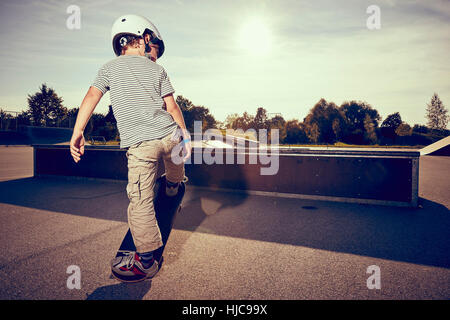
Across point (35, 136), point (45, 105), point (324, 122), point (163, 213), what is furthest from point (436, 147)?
point (45, 105)

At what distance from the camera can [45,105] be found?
60719mm

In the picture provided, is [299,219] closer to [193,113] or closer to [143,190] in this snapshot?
[143,190]

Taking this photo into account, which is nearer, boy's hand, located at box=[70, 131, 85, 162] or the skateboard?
boy's hand, located at box=[70, 131, 85, 162]

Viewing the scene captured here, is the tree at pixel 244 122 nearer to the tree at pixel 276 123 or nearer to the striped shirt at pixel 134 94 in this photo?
the tree at pixel 276 123

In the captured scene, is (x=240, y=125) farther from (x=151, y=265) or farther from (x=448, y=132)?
(x=151, y=265)

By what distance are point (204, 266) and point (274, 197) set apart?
3.67 metres

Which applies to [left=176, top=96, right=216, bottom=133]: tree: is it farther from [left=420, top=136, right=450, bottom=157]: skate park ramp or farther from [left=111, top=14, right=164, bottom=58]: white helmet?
[left=111, top=14, right=164, bottom=58]: white helmet

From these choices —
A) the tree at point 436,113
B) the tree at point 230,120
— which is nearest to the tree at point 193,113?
the tree at point 230,120

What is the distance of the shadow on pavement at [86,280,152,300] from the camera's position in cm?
220

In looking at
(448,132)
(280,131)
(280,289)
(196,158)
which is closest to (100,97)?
(280,289)

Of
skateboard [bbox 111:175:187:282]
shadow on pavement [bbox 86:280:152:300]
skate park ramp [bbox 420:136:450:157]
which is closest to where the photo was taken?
shadow on pavement [bbox 86:280:152:300]

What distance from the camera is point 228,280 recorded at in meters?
2.49

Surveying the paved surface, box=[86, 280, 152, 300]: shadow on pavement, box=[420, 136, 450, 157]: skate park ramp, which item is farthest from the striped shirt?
box=[420, 136, 450, 157]: skate park ramp
